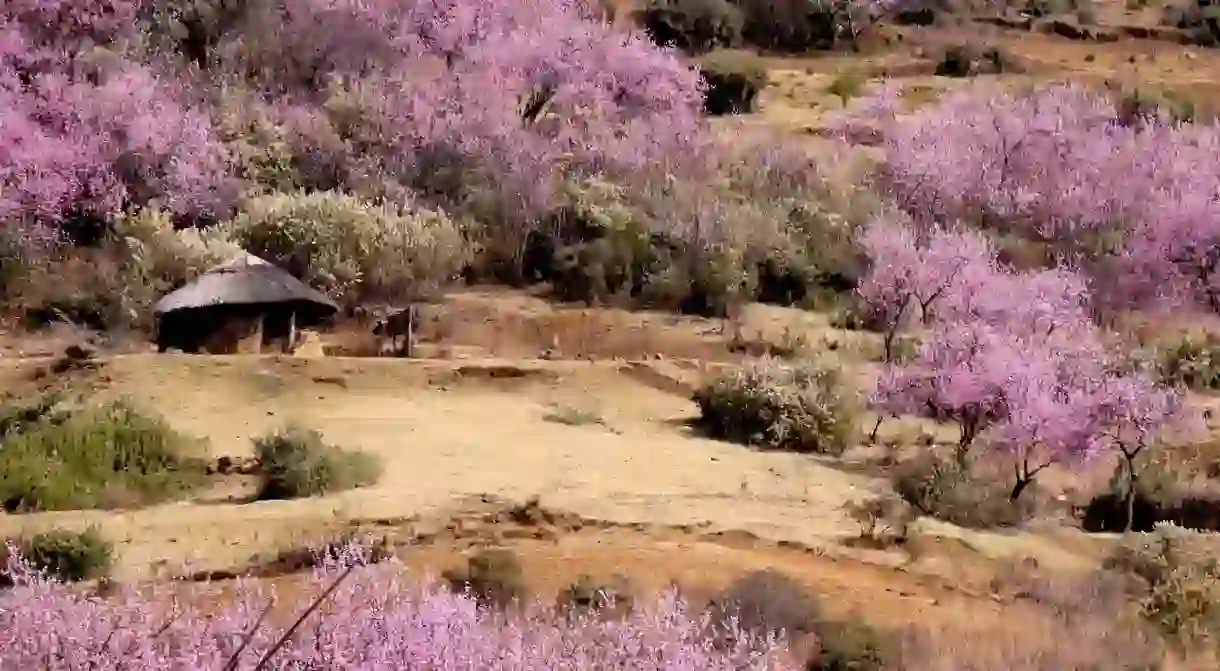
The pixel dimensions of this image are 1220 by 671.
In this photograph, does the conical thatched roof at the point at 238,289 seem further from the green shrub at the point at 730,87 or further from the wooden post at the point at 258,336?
the green shrub at the point at 730,87

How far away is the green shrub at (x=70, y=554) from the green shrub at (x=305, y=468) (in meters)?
2.56

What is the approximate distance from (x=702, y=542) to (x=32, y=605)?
7.60 m

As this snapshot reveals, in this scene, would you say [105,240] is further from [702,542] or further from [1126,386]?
[1126,386]

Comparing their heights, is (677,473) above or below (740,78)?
below

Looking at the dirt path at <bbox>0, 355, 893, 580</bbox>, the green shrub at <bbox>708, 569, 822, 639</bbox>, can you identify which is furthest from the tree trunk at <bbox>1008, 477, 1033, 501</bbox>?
the green shrub at <bbox>708, 569, 822, 639</bbox>

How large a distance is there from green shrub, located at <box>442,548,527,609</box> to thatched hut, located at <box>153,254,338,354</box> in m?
8.34

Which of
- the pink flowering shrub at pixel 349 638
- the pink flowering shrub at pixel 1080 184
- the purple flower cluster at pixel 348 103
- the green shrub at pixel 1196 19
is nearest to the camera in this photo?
the pink flowering shrub at pixel 349 638

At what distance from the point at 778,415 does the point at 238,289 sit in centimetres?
708

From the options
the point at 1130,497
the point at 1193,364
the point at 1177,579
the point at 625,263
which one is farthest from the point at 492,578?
the point at 1193,364

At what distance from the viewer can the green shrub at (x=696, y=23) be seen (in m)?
43.6

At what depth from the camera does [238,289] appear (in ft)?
61.8

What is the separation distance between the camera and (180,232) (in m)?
21.8

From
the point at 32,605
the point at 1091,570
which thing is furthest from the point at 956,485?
the point at 32,605

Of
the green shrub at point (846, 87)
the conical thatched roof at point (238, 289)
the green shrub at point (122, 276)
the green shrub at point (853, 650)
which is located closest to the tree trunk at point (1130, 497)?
the green shrub at point (853, 650)
